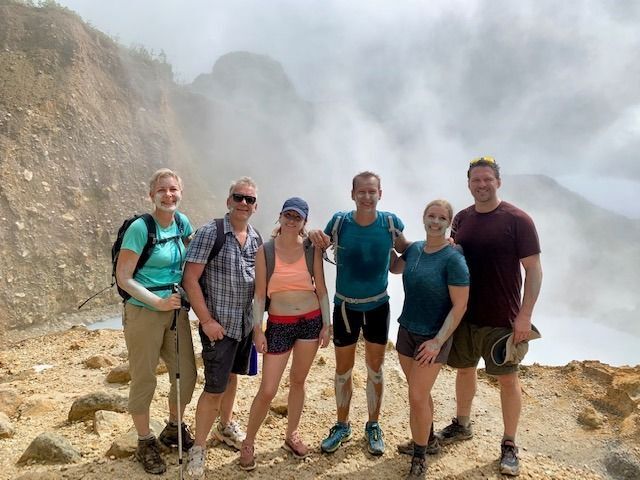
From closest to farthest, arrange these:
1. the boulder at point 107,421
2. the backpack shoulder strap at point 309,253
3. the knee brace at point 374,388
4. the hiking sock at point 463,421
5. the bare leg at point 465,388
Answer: the backpack shoulder strap at point 309,253
the knee brace at point 374,388
the bare leg at point 465,388
the boulder at point 107,421
the hiking sock at point 463,421

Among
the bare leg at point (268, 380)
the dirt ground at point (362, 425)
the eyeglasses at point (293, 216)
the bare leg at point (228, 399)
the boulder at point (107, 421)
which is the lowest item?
the dirt ground at point (362, 425)

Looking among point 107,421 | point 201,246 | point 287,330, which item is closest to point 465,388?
point 287,330

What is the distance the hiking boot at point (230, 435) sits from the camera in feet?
14.2

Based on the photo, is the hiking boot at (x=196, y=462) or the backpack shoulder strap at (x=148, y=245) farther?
the hiking boot at (x=196, y=462)

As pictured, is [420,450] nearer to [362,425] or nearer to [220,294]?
[362,425]

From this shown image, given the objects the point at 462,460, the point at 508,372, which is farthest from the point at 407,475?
the point at 508,372

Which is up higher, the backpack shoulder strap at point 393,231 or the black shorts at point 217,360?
the backpack shoulder strap at point 393,231

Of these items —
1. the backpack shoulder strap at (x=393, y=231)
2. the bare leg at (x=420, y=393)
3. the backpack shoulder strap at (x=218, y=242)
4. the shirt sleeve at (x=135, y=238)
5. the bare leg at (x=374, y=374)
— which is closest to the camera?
the shirt sleeve at (x=135, y=238)

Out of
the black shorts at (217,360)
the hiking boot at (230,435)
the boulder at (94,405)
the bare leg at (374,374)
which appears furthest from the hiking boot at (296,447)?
the boulder at (94,405)

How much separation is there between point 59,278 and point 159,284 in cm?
1573

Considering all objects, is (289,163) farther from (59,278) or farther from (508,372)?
(508,372)

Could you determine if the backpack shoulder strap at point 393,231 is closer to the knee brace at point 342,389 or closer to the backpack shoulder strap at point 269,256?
the backpack shoulder strap at point 269,256

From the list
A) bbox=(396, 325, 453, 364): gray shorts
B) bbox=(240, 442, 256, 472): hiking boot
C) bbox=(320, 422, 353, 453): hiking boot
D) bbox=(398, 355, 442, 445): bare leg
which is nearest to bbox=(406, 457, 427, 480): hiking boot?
bbox=(398, 355, 442, 445): bare leg

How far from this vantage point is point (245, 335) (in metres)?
3.79
